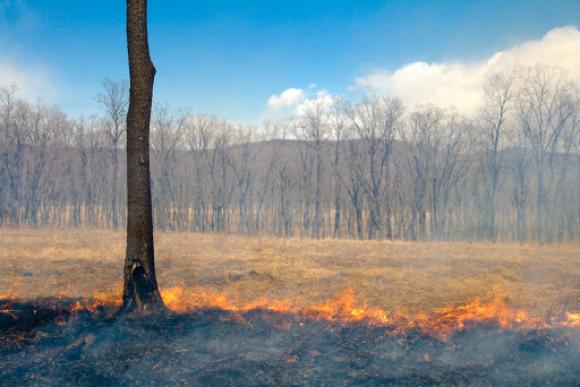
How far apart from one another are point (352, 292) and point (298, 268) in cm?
345

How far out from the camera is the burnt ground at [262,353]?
13.9 feet

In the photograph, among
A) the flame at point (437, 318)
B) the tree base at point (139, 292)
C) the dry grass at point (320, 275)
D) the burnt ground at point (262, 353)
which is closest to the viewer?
the burnt ground at point (262, 353)

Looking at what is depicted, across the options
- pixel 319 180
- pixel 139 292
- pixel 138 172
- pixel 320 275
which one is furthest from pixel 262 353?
pixel 319 180

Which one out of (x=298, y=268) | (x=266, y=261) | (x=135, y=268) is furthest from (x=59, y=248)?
(x=135, y=268)

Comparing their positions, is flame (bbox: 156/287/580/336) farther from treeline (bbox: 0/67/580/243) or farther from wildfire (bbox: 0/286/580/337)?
treeline (bbox: 0/67/580/243)

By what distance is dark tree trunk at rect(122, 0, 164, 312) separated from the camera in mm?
6055

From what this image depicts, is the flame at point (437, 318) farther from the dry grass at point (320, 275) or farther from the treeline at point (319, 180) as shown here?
Answer: the treeline at point (319, 180)

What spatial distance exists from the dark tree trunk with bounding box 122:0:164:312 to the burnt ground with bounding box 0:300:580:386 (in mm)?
602

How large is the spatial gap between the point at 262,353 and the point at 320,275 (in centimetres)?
783

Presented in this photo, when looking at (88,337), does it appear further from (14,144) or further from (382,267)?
(14,144)

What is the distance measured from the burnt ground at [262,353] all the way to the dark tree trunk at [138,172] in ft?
1.97

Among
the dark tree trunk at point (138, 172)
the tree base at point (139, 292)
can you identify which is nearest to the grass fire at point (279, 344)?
the tree base at point (139, 292)

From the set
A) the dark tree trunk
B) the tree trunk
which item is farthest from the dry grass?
the tree trunk

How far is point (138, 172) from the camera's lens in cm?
609
